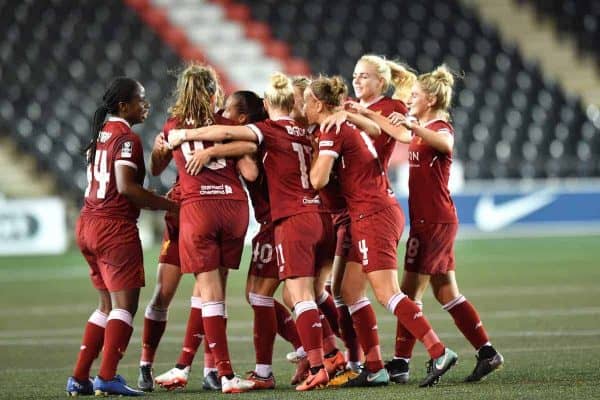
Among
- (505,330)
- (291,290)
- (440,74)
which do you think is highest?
(440,74)

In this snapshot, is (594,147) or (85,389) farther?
(594,147)

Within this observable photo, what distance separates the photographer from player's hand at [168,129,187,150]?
21.5 feet

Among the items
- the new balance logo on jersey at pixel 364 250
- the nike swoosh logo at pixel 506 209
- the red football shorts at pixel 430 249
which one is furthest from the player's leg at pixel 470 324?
the nike swoosh logo at pixel 506 209

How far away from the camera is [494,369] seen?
21.4ft

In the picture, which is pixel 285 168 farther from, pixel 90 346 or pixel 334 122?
pixel 90 346

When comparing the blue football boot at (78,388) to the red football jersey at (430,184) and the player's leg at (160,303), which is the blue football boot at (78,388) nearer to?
the player's leg at (160,303)

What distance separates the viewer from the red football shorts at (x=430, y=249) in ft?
22.1

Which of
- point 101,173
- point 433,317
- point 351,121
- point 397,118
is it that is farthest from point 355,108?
point 433,317

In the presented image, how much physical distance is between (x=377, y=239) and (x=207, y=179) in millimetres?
1033

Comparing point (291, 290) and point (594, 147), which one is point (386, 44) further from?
point (291, 290)

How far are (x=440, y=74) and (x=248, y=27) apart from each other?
16.6m

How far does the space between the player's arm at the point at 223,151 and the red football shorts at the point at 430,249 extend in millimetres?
1124

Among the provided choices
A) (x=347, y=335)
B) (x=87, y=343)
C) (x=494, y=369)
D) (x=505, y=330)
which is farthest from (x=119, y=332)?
(x=505, y=330)

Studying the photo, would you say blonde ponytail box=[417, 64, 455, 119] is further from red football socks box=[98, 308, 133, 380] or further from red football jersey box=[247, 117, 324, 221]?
red football socks box=[98, 308, 133, 380]
